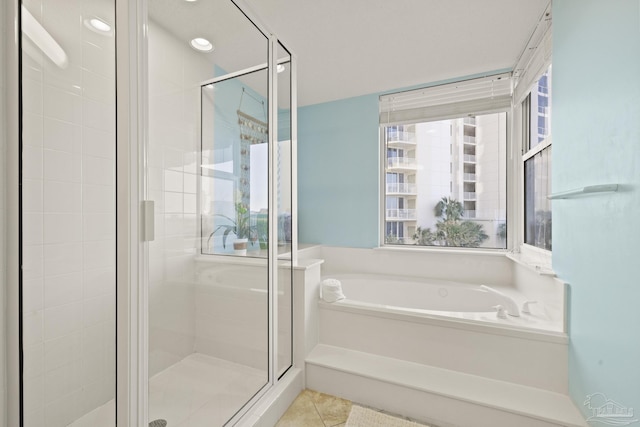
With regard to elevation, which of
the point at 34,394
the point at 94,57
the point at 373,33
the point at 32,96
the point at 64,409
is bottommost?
the point at 64,409

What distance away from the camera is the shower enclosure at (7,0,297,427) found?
0.89 m

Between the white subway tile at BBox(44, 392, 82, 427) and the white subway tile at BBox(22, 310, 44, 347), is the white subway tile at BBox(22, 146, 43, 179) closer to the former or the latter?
the white subway tile at BBox(22, 310, 44, 347)

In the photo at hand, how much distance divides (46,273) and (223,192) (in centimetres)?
76

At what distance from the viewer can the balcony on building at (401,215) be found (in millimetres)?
2906

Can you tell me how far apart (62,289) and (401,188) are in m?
2.69

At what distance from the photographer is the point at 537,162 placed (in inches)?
83.3

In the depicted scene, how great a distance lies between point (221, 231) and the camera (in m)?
1.32

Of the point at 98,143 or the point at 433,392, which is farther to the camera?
the point at 433,392

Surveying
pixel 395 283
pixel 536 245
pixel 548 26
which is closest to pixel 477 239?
pixel 536 245

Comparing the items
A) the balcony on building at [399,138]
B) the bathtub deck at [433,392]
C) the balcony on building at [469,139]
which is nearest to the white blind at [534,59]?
the balcony on building at [469,139]

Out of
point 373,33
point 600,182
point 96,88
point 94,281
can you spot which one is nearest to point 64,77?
point 96,88

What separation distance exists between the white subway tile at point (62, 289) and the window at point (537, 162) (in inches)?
102

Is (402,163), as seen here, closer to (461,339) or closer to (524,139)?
(524,139)

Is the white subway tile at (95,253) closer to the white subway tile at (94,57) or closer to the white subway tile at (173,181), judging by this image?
the white subway tile at (173,181)
